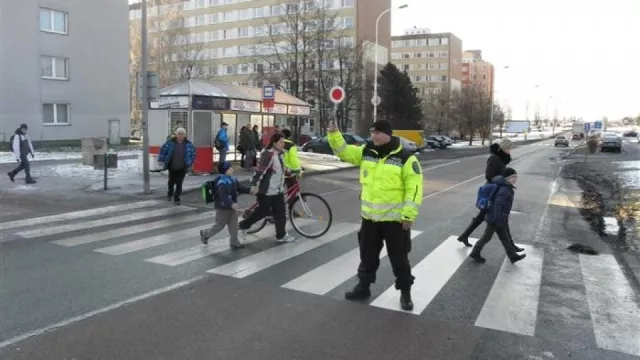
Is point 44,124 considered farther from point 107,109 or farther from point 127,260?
point 127,260

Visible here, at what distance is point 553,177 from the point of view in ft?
73.5

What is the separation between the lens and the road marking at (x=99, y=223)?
28.9 feet

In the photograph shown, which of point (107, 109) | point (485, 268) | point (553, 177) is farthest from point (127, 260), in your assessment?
point (107, 109)

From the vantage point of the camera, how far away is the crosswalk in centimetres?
522

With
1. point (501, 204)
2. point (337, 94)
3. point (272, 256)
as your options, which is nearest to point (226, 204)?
point (272, 256)

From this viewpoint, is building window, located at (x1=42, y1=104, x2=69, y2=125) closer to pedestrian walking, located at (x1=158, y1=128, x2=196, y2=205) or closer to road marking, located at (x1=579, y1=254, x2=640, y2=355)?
pedestrian walking, located at (x1=158, y1=128, x2=196, y2=205)

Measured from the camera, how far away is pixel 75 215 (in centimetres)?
1062

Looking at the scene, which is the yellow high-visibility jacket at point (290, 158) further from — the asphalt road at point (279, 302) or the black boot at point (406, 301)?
the black boot at point (406, 301)

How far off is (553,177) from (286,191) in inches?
661

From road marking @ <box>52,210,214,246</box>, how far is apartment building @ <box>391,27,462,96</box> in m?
105

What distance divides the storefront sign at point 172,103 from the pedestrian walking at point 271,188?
1021 centimetres

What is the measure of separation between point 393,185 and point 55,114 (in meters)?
33.8

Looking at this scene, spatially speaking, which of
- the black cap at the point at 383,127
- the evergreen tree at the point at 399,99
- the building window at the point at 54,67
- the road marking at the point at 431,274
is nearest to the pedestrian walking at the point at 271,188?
the road marking at the point at 431,274

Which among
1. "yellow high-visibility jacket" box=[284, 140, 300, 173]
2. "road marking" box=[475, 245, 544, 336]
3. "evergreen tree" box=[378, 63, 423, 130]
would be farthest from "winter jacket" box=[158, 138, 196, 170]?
"evergreen tree" box=[378, 63, 423, 130]
